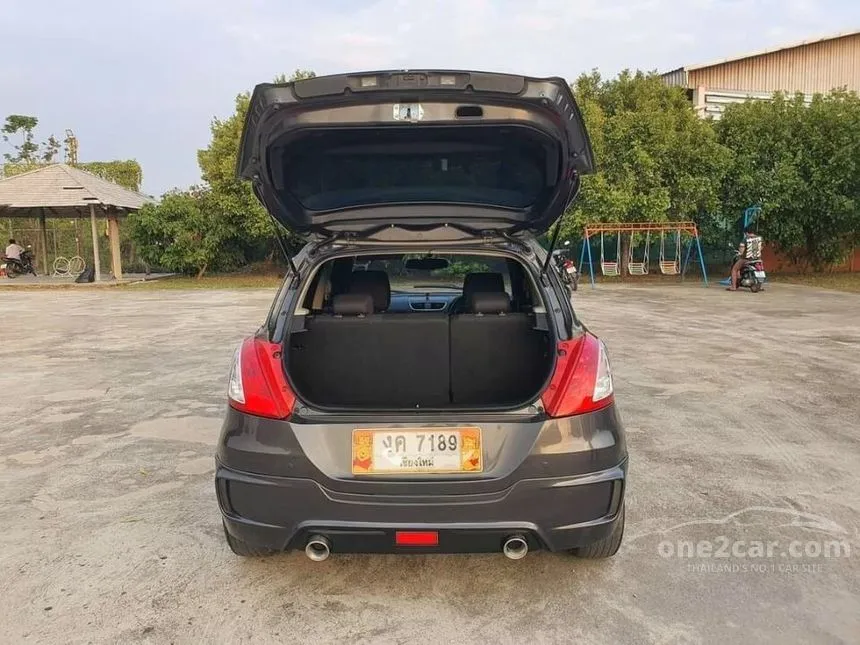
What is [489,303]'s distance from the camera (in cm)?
317

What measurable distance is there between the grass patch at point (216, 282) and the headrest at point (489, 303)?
560 inches

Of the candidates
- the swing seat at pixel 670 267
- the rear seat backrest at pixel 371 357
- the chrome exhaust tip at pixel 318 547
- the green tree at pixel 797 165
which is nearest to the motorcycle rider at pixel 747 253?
the swing seat at pixel 670 267

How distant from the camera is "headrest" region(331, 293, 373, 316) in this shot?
314 centimetres

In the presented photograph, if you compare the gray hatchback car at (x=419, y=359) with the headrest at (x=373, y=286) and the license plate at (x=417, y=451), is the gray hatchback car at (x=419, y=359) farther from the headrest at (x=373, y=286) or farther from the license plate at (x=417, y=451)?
the headrest at (x=373, y=286)

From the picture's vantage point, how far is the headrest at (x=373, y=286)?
3768mm

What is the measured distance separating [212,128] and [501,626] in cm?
1932

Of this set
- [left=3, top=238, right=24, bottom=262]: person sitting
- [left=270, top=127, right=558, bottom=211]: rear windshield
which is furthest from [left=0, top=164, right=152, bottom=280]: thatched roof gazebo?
[left=270, top=127, right=558, bottom=211]: rear windshield

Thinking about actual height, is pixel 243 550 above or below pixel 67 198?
below

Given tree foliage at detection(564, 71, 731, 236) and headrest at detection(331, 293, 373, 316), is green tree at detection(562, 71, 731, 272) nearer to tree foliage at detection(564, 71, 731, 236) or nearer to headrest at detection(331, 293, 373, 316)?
tree foliage at detection(564, 71, 731, 236)

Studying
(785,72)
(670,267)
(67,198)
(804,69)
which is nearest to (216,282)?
(67,198)

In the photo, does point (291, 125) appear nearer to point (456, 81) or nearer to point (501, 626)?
point (456, 81)

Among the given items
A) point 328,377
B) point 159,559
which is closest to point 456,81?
point 328,377

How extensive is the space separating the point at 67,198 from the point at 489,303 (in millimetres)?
19188

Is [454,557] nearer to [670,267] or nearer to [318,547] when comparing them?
[318,547]
